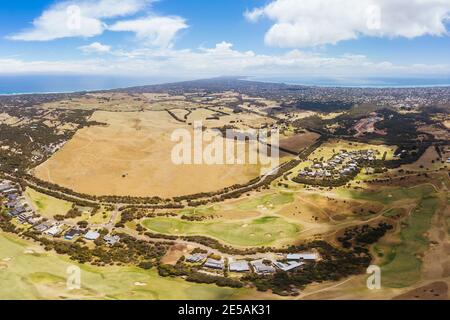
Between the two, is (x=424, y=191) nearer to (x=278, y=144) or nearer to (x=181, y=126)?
(x=278, y=144)

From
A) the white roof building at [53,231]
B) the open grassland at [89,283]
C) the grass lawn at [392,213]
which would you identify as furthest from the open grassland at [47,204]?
the grass lawn at [392,213]

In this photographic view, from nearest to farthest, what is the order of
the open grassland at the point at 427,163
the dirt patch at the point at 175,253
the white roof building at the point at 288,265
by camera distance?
the white roof building at the point at 288,265
the dirt patch at the point at 175,253
the open grassland at the point at 427,163

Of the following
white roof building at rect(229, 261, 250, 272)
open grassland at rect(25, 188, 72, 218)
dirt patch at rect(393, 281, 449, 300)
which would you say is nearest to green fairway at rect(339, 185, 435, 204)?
dirt patch at rect(393, 281, 449, 300)

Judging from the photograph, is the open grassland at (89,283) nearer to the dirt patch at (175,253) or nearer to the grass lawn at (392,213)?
the dirt patch at (175,253)

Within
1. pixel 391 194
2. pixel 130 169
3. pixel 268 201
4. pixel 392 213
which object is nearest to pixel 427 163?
pixel 391 194

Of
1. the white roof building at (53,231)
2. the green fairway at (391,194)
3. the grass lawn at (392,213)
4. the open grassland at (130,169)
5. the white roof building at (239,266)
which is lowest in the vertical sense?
the white roof building at (239,266)
